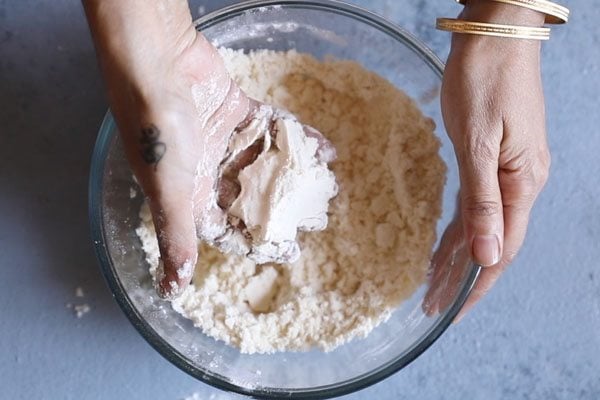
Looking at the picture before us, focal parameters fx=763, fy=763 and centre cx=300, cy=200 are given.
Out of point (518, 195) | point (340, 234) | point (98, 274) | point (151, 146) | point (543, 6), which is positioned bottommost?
point (98, 274)

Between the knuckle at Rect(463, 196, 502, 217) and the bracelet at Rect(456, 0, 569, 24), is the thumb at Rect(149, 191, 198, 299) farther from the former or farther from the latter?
the bracelet at Rect(456, 0, 569, 24)

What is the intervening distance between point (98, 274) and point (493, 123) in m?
0.59

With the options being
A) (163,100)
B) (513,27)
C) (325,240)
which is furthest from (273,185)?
(513,27)

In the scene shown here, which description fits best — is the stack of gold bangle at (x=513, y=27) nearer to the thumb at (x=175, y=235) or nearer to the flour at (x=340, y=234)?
the flour at (x=340, y=234)

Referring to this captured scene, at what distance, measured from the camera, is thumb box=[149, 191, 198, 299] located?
→ 79cm

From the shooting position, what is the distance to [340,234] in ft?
3.46

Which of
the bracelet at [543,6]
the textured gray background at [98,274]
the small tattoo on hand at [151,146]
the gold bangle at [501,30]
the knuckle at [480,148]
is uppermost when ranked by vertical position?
the bracelet at [543,6]

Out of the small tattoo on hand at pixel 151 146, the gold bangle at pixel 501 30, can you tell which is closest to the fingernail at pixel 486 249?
the gold bangle at pixel 501 30

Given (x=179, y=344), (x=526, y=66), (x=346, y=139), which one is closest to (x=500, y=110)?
(x=526, y=66)

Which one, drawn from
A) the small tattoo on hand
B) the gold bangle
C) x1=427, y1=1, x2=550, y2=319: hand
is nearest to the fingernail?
x1=427, y1=1, x2=550, y2=319: hand

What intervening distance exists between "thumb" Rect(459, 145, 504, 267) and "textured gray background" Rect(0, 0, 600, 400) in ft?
0.78

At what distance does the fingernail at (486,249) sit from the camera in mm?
893

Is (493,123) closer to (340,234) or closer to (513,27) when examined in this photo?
(513,27)

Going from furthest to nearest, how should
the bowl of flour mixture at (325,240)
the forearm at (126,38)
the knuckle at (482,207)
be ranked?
the bowl of flour mixture at (325,240)
the knuckle at (482,207)
the forearm at (126,38)
